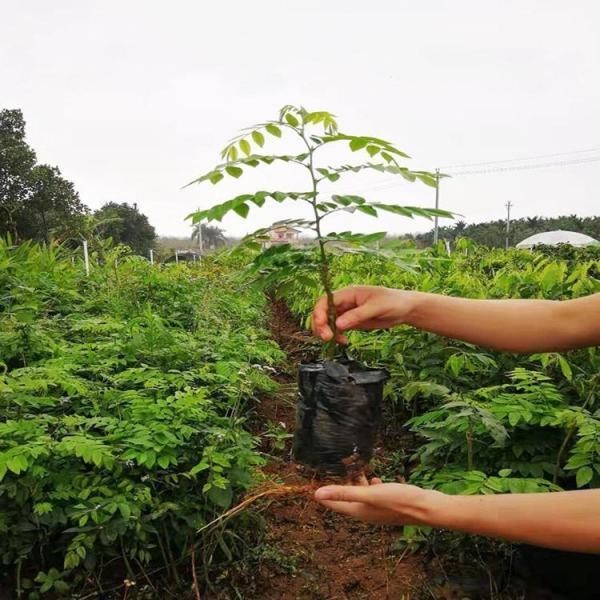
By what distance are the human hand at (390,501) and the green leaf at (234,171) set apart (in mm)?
728

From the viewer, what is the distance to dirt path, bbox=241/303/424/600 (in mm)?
2230

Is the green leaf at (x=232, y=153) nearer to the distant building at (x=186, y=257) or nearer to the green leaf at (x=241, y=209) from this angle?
the green leaf at (x=241, y=209)

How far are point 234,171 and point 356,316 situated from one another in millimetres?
480

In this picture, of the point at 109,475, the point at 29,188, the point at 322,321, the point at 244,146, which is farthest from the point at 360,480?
the point at 29,188

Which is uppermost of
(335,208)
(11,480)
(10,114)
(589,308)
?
(10,114)

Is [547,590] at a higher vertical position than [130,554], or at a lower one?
lower

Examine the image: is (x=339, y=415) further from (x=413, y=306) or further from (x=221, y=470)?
(x=221, y=470)

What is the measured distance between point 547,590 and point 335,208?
1686 millimetres

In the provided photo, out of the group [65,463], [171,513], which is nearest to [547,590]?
[171,513]

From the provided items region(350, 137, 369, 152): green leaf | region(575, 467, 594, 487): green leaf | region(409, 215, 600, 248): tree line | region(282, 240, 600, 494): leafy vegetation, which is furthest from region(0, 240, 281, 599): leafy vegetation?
region(409, 215, 600, 248): tree line

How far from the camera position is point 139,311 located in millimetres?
4559

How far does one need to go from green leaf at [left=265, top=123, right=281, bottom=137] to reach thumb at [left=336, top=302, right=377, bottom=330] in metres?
0.48

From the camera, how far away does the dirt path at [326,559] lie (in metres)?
2.23

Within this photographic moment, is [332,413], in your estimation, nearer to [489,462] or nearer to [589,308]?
[589,308]
